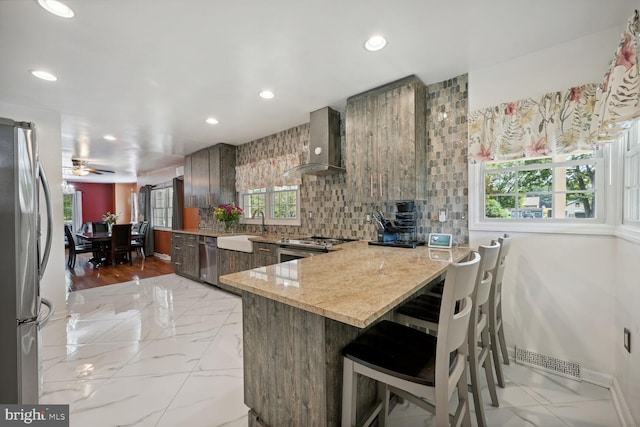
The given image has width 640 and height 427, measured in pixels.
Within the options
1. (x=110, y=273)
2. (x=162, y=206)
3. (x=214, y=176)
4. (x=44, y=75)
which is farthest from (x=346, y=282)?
(x=162, y=206)

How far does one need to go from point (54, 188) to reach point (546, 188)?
5.07m

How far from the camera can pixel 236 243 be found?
3828mm

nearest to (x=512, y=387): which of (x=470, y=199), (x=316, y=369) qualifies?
(x=470, y=199)

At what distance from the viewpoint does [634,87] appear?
3.99 ft

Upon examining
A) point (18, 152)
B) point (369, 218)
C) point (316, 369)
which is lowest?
point (316, 369)

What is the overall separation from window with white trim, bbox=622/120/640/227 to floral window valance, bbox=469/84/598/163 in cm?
16

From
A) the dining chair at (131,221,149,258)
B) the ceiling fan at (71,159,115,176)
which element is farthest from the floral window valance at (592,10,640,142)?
the dining chair at (131,221,149,258)

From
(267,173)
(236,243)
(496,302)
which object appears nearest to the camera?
(496,302)

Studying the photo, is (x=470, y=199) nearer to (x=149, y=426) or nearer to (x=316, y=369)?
(x=316, y=369)

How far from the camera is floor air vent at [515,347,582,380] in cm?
191

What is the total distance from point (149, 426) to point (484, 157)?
3.00 meters

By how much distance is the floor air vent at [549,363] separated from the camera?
191 centimetres

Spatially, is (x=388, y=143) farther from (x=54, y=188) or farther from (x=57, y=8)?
(x=54, y=188)

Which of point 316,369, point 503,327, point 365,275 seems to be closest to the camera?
point 316,369
